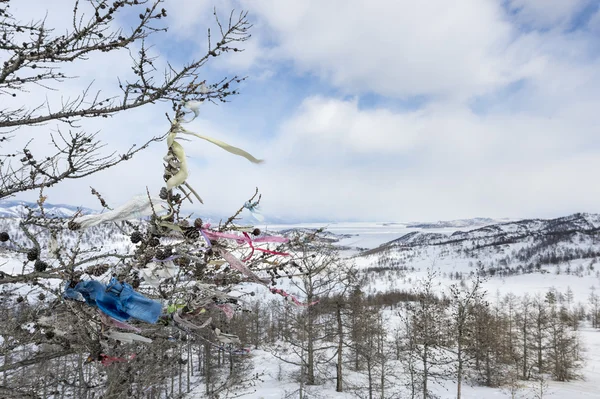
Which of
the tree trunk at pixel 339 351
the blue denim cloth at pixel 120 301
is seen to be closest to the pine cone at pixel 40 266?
the blue denim cloth at pixel 120 301

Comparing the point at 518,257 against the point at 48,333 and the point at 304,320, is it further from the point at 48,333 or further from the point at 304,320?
the point at 48,333

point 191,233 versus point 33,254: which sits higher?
point 191,233

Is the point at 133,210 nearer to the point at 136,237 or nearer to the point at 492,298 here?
the point at 136,237

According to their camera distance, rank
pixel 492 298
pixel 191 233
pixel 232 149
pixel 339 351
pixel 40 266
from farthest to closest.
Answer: pixel 492 298 < pixel 339 351 < pixel 40 266 < pixel 191 233 < pixel 232 149

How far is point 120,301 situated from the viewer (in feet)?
3.58

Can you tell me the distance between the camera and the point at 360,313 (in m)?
20.4

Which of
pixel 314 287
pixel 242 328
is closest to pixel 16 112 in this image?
pixel 314 287

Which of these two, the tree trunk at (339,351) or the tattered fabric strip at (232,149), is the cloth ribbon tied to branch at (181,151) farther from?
the tree trunk at (339,351)

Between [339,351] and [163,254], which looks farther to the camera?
[339,351]

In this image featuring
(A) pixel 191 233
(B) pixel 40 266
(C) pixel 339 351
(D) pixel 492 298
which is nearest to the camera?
(A) pixel 191 233

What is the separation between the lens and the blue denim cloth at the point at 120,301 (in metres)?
1.07

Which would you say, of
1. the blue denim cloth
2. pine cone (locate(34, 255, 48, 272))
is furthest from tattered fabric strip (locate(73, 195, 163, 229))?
pine cone (locate(34, 255, 48, 272))

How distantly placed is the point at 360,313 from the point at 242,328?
342 inches

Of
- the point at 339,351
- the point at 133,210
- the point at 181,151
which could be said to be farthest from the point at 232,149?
the point at 339,351
